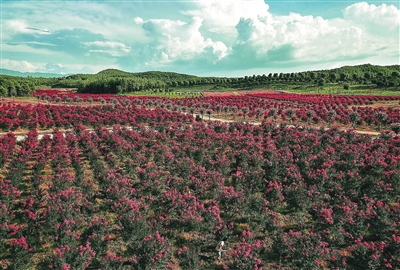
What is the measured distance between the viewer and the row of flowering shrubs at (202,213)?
29.9 feet

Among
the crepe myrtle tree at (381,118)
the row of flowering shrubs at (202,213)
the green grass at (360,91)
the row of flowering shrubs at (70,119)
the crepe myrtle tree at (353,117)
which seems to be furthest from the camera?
the green grass at (360,91)

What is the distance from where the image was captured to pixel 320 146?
21.3 meters

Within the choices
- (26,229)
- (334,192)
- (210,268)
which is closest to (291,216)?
(334,192)

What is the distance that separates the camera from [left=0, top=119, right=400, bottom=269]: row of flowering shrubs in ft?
29.9

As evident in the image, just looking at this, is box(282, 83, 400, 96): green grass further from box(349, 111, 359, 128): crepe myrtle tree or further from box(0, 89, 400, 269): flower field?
box(0, 89, 400, 269): flower field

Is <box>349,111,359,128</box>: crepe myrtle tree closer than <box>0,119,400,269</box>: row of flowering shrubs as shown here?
No

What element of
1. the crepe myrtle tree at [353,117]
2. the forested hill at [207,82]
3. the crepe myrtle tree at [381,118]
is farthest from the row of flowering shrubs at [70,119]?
the forested hill at [207,82]

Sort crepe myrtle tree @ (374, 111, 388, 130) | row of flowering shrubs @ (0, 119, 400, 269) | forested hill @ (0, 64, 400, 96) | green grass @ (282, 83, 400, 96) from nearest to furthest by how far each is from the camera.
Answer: row of flowering shrubs @ (0, 119, 400, 269)
crepe myrtle tree @ (374, 111, 388, 130)
green grass @ (282, 83, 400, 96)
forested hill @ (0, 64, 400, 96)

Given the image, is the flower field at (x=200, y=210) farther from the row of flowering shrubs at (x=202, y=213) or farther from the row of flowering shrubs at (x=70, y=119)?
the row of flowering shrubs at (x=70, y=119)

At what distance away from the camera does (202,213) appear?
452 inches

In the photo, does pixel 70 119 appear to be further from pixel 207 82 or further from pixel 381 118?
pixel 207 82

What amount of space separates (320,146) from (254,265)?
15602 mm

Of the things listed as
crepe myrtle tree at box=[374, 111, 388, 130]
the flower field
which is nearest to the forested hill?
crepe myrtle tree at box=[374, 111, 388, 130]

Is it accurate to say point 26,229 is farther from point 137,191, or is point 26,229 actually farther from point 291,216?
point 291,216
